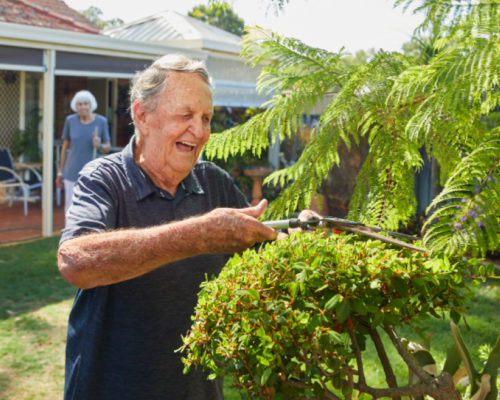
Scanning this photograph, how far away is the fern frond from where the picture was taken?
1644 mm

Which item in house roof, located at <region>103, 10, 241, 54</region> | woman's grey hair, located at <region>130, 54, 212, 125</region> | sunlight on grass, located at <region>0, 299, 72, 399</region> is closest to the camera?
woman's grey hair, located at <region>130, 54, 212, 125</region>

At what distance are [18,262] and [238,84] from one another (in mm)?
7181

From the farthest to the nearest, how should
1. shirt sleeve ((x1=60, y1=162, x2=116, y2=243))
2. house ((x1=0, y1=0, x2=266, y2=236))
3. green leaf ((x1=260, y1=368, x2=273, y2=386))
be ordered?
house ((x1=0, y1=0, x2=266, y2=236)) → shirt sleeve ((x1=60, y1=162, x2=116, y2=243)) → green leaf ((x1=260, y1=368, x2=273, y2=386))

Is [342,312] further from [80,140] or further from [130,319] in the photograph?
[80,140]

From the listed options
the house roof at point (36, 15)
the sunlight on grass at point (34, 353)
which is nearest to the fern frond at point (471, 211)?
the sunlight on grass at point (34, 353)

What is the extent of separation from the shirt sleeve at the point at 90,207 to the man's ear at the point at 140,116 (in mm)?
276

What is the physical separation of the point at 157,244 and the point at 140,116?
3.04 feet

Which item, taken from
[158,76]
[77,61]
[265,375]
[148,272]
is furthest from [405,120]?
[77,61]

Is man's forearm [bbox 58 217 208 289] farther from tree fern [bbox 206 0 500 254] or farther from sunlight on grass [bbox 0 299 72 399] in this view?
sunlight on grass [bbox 0 299 72 399]

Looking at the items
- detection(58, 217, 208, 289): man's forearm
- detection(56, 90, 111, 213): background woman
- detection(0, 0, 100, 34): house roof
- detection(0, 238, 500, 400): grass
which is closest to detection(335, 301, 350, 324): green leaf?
detection(58, 217, 208, 289): man's forearm

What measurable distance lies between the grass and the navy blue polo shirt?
2095mm

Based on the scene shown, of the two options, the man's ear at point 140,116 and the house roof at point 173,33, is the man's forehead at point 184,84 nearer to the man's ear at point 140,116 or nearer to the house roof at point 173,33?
the man's ear at point 140,116

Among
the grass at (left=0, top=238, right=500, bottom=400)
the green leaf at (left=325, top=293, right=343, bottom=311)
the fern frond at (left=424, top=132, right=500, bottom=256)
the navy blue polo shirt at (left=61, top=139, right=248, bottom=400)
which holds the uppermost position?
the fern frond at (left=424, top=132, right=500, bottom=256)

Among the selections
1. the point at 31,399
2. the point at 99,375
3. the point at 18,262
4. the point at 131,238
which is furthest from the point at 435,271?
the point at 18,262
